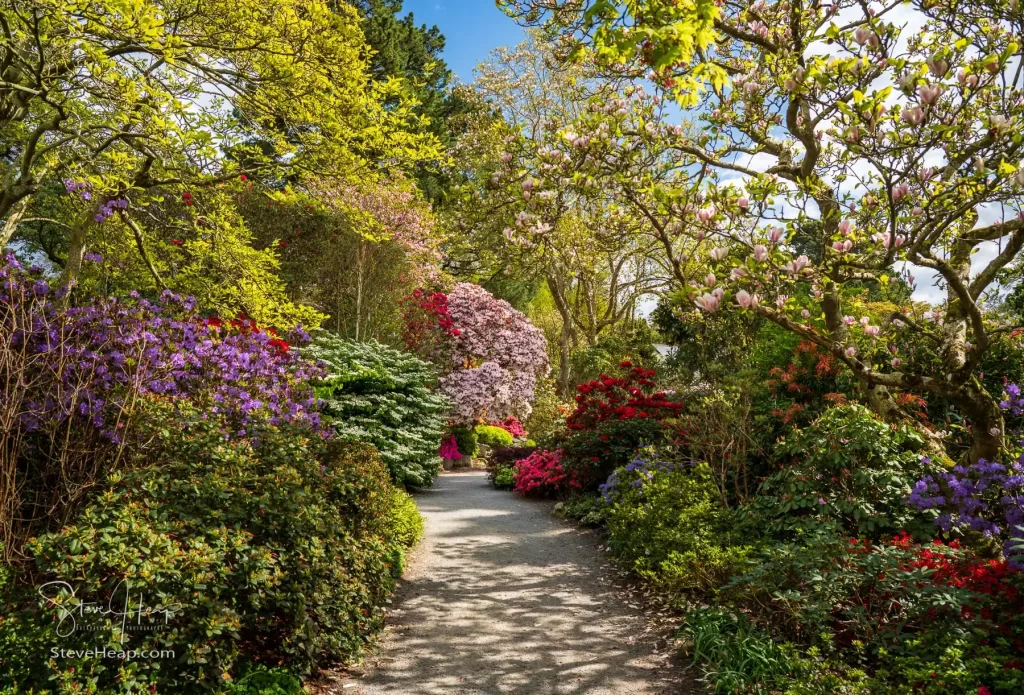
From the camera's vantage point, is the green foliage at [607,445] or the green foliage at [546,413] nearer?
the green foliage at [607,445]

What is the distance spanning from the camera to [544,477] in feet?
35.7

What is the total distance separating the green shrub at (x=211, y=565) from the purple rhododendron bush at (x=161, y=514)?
0.4 inches

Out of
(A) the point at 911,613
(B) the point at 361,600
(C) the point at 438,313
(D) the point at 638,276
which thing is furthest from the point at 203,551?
(D) the point at 638,276

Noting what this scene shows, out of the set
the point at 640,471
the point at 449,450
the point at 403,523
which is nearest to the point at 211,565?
the point at 403,523

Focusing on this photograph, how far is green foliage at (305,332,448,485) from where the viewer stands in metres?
10.1

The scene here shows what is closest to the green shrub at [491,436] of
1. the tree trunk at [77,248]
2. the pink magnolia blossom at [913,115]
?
the tree trunk at [77,248]

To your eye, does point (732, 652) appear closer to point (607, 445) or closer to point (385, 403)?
point (607, 445)

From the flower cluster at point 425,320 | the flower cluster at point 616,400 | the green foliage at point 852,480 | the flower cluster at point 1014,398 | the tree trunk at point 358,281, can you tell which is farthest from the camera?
the flower cluster at point 425,320

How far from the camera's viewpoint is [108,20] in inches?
237

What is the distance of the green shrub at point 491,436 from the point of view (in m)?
18.3

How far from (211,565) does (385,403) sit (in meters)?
7.10

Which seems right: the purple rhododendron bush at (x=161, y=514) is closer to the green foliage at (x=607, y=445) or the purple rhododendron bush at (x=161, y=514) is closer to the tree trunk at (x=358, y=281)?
the green foliage at (x=607, y=445)
